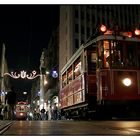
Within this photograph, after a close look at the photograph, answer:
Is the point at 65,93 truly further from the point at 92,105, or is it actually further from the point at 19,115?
the point at 19,115

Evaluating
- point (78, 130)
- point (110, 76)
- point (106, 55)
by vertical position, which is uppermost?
point (106, 55)

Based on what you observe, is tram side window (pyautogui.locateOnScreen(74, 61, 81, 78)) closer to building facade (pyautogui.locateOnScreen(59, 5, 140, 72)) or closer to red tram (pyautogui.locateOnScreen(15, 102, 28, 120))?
red tram (pyautogui.locateOnScreen(15, 102, 28, 120))

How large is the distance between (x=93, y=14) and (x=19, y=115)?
79.3 ft

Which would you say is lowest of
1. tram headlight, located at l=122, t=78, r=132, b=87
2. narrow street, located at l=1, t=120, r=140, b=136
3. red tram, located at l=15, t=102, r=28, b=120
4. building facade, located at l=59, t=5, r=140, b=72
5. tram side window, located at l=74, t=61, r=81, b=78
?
narrow street, located at l=1, t=120, r=140, b=136

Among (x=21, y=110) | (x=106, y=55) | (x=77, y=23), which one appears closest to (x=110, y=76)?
(x=106, y=55)

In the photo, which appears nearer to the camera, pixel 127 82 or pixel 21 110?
pixel 127 82

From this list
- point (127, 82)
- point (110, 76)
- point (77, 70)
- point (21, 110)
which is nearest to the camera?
point (110, 76)

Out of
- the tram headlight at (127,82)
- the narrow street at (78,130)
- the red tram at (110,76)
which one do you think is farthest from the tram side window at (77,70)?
the narrow street at (78,130)

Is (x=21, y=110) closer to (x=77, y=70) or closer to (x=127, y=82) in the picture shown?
(x=77, y=70)

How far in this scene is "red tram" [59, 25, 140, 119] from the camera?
14.2m

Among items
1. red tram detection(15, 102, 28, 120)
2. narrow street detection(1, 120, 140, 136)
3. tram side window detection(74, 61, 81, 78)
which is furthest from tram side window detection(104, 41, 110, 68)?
red tram detection(15, 102, 28, 120)

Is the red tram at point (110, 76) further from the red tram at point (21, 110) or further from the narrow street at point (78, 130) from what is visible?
the red tram at point (21, 110)

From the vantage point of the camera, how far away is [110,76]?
46.5 ft

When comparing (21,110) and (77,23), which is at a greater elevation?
(77,23)
